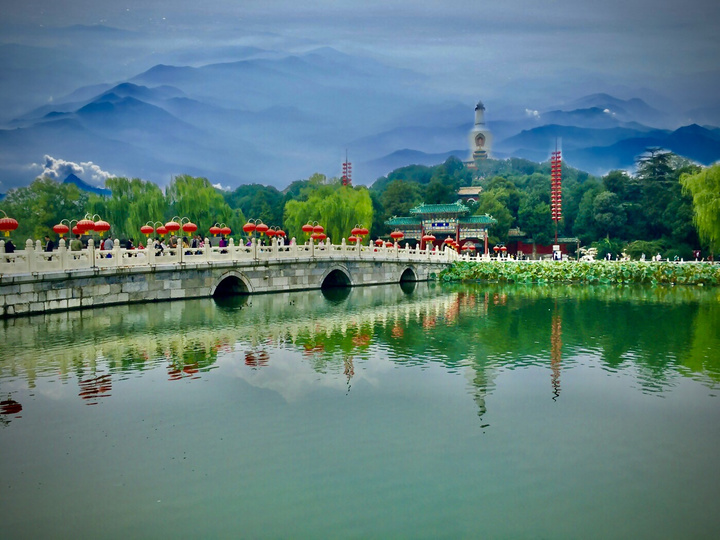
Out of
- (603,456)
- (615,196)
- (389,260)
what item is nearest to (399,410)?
(603,456)

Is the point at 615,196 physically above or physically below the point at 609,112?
below

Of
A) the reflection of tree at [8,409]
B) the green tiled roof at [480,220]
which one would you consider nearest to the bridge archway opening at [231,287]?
the reflection of tree at [8,409]

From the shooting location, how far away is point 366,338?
1603 cm

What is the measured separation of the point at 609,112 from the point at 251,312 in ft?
606

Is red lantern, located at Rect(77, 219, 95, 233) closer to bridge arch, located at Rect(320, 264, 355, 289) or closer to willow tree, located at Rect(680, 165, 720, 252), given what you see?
bridge arch, located at Rect(320, 264, 355, 289)

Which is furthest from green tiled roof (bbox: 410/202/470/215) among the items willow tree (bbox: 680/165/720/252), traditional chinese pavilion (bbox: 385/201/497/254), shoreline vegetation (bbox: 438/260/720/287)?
willow tree (bbox: 680/165/720/252)

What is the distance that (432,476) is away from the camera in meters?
7.58

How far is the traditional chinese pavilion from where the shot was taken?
4706cm

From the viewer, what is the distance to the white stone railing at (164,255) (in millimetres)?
17078

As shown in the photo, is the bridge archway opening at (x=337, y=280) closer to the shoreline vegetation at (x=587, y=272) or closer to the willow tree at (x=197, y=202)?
the shoreline vegetation at (x=587, y=272)

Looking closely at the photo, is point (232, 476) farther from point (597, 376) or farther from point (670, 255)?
point (670, 255)

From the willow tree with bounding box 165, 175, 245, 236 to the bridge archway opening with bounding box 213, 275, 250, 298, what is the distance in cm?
1295

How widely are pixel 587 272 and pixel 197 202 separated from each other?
870 inches

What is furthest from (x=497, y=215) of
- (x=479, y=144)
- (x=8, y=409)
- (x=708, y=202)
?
(x=479, y=144)
